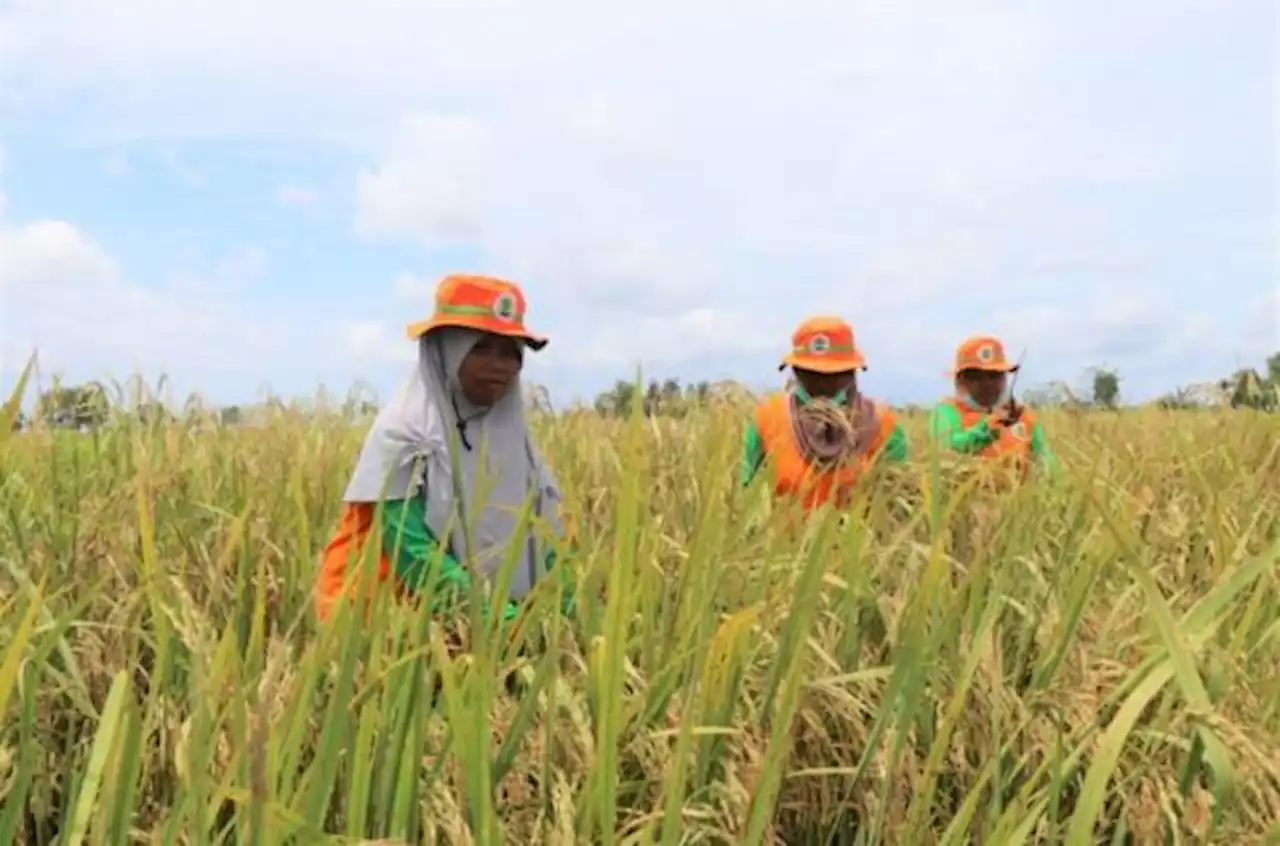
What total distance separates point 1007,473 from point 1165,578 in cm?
45

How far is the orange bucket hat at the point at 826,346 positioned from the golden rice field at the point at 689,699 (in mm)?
1702

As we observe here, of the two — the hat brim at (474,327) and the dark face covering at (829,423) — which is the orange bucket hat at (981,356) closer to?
the dark face covering at (829,423)

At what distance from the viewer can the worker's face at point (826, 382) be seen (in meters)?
4.18

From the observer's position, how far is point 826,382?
420cm

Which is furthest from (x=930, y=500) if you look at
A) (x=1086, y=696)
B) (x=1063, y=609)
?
(x=1086, y=696)

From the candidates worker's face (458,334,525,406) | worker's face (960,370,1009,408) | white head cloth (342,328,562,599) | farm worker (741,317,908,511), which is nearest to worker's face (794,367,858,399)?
farm worker (741,317,908,511)

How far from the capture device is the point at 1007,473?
2.41 meters

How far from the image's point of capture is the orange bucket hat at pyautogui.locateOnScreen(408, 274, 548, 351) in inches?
117

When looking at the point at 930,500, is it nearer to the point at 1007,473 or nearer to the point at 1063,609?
the point at 1063,609

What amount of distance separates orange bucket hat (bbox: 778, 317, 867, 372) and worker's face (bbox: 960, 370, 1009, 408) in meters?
1.09

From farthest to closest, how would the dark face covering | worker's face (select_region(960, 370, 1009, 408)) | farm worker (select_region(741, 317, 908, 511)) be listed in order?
worker's face (select_region(960, 370, 1009, 408))
farm worker (select_region(741, 317, 908, 511))
the dark face covering

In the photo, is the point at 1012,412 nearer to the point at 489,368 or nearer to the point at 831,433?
the point at 831,433

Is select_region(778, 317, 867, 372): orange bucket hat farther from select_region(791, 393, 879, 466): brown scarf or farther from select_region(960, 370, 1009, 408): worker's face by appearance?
select_region(960, 370, 1009, 408): worker's face

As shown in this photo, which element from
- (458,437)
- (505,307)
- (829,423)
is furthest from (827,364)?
(458,437)
